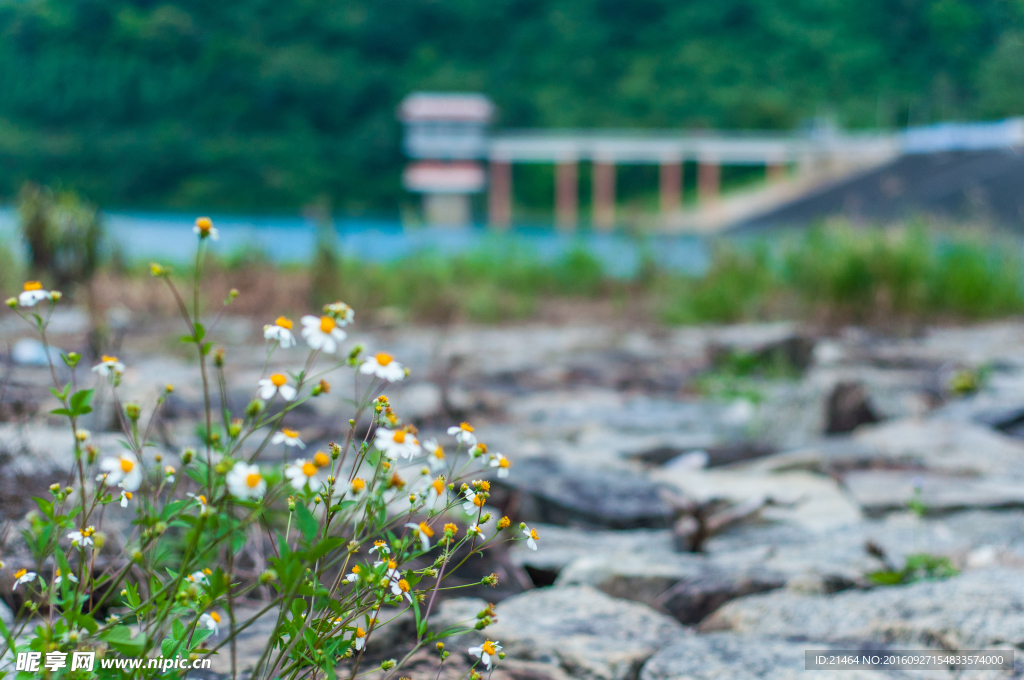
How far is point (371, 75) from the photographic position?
33.1 metres

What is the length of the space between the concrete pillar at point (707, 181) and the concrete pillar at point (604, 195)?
3071mm

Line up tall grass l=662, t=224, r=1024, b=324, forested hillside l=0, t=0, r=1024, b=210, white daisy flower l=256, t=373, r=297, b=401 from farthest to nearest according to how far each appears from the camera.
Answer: forested hillside l=0, t=0, r=1024, b=210, tall grass l=662, t=224, r=1024, b=324, white daisy flower l=256, t=373, r=297, b=401

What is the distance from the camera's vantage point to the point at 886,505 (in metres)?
2.00

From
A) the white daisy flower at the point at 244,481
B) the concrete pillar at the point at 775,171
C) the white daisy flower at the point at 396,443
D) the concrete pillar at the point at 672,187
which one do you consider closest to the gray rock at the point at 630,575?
the white daisy flower at the point at 396,443

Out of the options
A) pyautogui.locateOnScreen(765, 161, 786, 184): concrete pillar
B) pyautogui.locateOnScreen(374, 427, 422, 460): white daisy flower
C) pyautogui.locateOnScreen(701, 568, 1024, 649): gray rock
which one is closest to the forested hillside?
pyautogui.locateOnScreen(765, 161, 786, 184): concrete pillar

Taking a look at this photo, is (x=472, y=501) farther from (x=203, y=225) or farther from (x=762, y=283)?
(x=762, y=283)

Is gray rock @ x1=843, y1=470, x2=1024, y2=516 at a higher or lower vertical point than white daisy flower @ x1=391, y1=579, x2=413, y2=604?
lower

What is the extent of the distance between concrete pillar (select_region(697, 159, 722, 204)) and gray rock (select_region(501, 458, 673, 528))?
2755 centimetres

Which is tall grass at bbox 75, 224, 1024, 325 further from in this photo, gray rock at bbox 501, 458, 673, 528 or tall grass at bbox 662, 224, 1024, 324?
gray rock at bbox 501, 458, 673, 528

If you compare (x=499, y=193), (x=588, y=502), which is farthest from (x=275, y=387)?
(x=499, y=193)

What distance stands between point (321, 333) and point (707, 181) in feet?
98.5

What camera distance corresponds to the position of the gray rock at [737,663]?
1141 mm

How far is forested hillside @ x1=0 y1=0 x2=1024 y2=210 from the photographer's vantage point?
30016mm

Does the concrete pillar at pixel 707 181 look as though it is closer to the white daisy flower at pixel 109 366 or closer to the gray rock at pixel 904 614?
the gray rock at pixel 904 614
